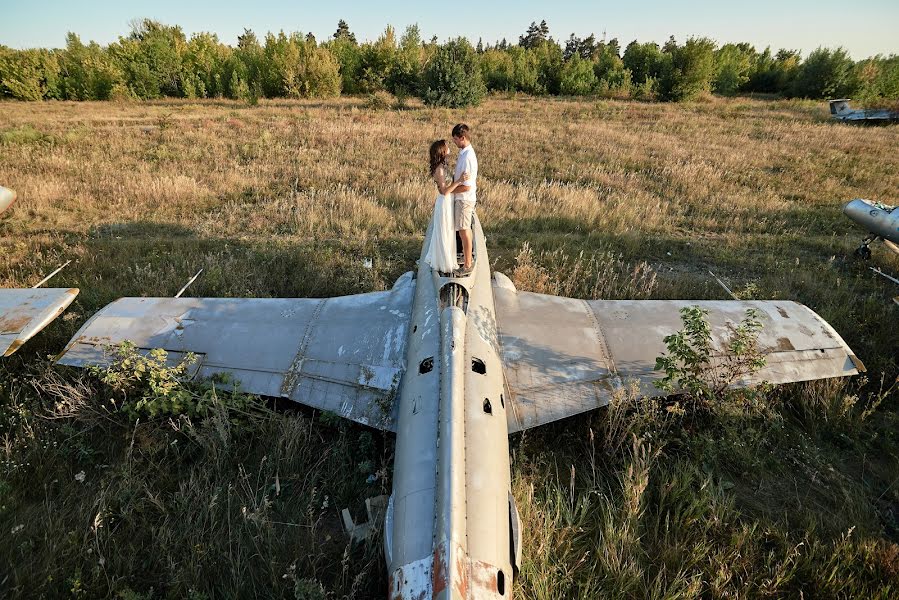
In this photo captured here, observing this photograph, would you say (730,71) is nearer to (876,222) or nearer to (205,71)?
(876,222)

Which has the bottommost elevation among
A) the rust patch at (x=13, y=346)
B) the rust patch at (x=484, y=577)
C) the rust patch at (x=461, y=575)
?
the rust patch at (x=484, y=577)

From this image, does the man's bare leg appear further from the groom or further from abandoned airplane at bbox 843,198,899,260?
abandoned airplane at bbox 843,198,899,260

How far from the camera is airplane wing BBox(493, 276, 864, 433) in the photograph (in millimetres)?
4746

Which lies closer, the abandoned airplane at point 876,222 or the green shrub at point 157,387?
the green shrub at point 157,387

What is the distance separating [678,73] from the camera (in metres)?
34.9

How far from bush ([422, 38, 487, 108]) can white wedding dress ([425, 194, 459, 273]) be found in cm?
2543

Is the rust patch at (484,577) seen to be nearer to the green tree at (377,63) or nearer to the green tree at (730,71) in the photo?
the green tree at (377,63)

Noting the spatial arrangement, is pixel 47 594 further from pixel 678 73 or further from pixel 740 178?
pixel 678 73

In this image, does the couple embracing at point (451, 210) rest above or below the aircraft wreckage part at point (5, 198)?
above

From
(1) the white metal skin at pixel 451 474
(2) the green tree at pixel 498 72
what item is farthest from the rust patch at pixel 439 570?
(2) the green tree at pixel 498 72

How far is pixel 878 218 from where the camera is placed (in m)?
8.70

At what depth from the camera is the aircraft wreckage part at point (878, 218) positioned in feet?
27.7

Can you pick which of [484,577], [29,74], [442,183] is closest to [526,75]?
[442,183]

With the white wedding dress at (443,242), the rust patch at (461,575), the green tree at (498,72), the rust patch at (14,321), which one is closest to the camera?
the rust patch at (461,575)
